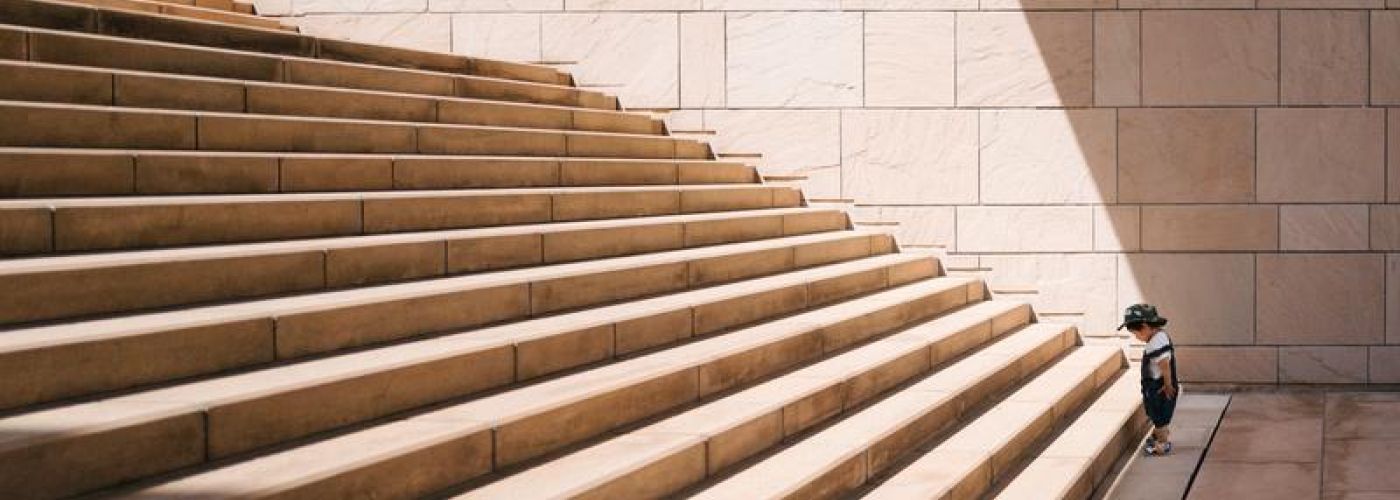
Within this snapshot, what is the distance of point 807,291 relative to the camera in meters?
10.1

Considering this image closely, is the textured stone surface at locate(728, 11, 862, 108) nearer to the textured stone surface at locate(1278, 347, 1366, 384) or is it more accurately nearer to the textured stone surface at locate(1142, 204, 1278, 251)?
the textured stone surface at locate(1142, 204, 1278, 251)

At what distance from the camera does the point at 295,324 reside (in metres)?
5.75

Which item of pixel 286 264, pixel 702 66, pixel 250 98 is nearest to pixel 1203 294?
pixel 702 66

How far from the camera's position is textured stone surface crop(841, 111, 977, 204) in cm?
1448

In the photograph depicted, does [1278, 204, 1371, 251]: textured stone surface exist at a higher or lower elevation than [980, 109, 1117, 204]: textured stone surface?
lower

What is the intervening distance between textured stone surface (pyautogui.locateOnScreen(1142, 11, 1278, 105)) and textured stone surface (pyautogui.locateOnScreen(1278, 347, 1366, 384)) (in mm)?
2355

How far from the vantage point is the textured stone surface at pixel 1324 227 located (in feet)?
46.1

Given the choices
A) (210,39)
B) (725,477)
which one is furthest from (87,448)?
(210,39)

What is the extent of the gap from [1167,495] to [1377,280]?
618 cm

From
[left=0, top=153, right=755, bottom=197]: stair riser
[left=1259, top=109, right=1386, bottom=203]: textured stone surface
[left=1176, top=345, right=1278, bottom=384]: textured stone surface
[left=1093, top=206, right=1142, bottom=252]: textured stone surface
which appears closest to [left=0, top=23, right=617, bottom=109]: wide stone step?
[left=0, top=153, right=755, bottom=197]: stair riser

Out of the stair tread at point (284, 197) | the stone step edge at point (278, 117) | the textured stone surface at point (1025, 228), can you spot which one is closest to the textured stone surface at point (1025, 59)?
the textured stone surface at point (1025, 228)

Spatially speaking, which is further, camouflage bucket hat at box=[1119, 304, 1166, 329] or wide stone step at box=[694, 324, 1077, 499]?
camouflage bucket hat at box=[1119, 304, 1166, 329]

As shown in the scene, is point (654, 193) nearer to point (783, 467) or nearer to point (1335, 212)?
point (783, 467)

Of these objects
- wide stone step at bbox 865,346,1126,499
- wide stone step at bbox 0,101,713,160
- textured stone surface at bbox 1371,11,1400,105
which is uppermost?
textured stone surface at bbox 1371,11,1400,105
